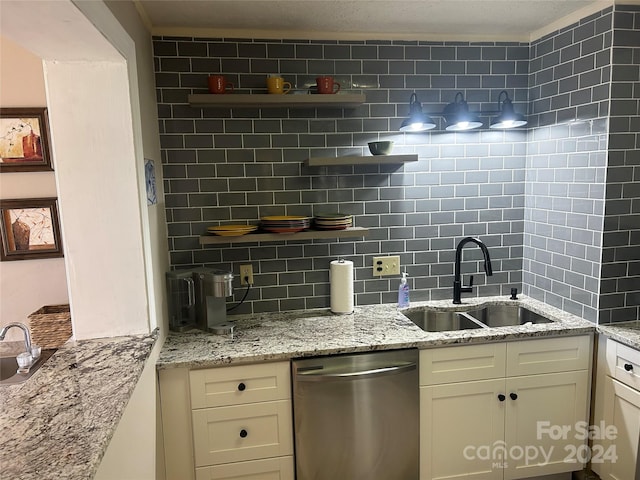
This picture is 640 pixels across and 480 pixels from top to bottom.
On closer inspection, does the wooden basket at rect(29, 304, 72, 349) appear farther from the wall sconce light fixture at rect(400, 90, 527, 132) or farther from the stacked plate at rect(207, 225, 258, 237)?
the wall sconce light fixture at rect(400, 90, 527, 132)

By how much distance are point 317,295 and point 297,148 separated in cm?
83

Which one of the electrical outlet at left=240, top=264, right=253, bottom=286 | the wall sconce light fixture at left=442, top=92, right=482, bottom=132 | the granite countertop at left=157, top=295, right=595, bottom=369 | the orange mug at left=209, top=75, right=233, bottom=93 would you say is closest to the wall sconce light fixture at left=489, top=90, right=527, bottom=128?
the wall sconce light fixture at left=442, top=92, right=482, bottom=132

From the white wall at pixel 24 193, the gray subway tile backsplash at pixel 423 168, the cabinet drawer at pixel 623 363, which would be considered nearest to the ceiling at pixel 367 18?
the gray subway tile backsplash at pixel 423 168

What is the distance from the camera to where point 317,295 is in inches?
98.1

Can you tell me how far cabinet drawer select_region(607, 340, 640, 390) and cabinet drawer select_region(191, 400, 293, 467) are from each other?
1504 mm

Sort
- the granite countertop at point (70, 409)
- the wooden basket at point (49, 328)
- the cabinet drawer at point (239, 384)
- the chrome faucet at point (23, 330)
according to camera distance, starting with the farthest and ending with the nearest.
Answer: the wooden basket at point (49, 328)
the cabinet drawer at point (239, 384)
the chrome faucet at point (23, 330)
the granite countertop at point (70, 409)

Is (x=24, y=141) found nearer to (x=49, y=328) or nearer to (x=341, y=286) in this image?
(x=49, y=328)

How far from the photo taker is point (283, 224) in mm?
2203

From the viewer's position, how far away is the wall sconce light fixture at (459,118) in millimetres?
2293

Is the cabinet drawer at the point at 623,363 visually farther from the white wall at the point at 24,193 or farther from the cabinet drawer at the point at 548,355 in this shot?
the white wall at the point at 24,193

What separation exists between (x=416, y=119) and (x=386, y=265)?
0.82 m

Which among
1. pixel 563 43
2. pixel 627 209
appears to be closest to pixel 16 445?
pixel 627 209

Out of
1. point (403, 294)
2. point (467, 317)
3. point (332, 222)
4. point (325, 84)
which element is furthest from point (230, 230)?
point (467, 317)

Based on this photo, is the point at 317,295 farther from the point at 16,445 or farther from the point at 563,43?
the point at 563,43
